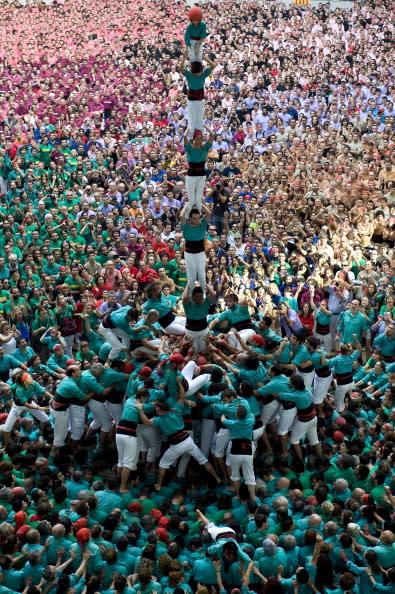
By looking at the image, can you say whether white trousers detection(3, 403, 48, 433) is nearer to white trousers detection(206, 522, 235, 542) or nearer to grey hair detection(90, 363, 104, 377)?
grey hair detection(90, 363, 104, 377)

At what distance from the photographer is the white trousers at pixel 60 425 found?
12281 mm

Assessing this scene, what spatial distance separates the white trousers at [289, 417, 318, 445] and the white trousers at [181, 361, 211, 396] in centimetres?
145

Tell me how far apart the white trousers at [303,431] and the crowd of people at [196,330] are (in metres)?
0.03

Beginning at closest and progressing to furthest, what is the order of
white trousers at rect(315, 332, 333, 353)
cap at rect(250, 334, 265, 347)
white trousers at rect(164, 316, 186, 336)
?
cap at rect(250, 334, 265, 347)
white trousers at rect(164, 316, 186, 336)
white trousers at rect(315, 332, 333, 353)

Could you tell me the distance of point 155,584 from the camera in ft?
31.8

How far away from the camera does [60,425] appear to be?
40.5ft

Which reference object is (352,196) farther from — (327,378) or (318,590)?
(318,590)

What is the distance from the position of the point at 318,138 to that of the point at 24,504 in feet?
46.4

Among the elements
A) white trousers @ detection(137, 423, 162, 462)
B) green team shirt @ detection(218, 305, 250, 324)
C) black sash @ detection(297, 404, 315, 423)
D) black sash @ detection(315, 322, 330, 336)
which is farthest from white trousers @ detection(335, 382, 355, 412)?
white trousers @ detection(137, 423, 162, 462)

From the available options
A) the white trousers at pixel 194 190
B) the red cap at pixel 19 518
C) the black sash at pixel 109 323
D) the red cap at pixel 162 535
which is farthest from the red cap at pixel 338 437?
the red cap at pixel 19 518

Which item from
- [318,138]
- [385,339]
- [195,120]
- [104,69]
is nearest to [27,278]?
[195,120]

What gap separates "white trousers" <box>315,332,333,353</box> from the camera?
15.6 meters

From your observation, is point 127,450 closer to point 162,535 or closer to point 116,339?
point 162,535

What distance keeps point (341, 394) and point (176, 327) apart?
9.13ft
